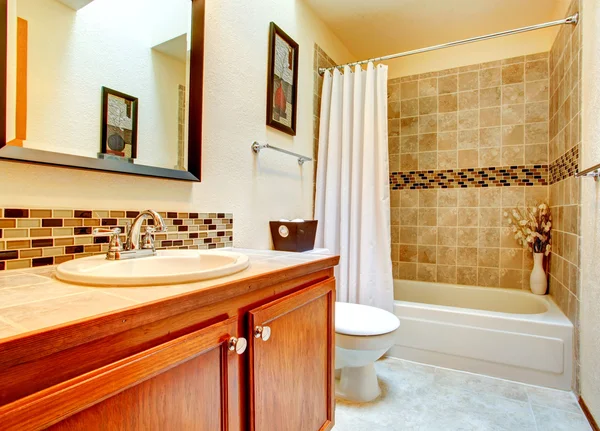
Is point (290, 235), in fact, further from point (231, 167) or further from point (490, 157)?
point (490, 157)

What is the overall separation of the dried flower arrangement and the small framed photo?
258cm

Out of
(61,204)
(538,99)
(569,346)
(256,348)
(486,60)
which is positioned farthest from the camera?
(486,60)

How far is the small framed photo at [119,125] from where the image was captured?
106 cm

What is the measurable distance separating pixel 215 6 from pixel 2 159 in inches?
42.0

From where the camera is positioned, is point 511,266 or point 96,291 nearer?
point 96,291

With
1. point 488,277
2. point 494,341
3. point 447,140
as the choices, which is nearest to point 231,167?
point 494,341

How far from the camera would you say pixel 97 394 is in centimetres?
49

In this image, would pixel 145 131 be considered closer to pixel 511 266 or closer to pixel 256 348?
pixel 256 348

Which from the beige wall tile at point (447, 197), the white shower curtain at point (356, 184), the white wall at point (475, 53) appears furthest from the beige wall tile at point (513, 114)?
the white shower curtain at point (356, 184)

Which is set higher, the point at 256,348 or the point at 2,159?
the point at 2,159

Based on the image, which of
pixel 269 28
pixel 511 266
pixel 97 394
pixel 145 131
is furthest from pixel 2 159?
pixel 511 266

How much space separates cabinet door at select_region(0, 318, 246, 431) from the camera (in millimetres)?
439

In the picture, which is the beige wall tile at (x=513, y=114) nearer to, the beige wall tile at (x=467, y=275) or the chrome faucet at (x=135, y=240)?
the beige wall tile at (x=467, y=275)

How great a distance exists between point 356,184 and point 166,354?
180 centimetres
